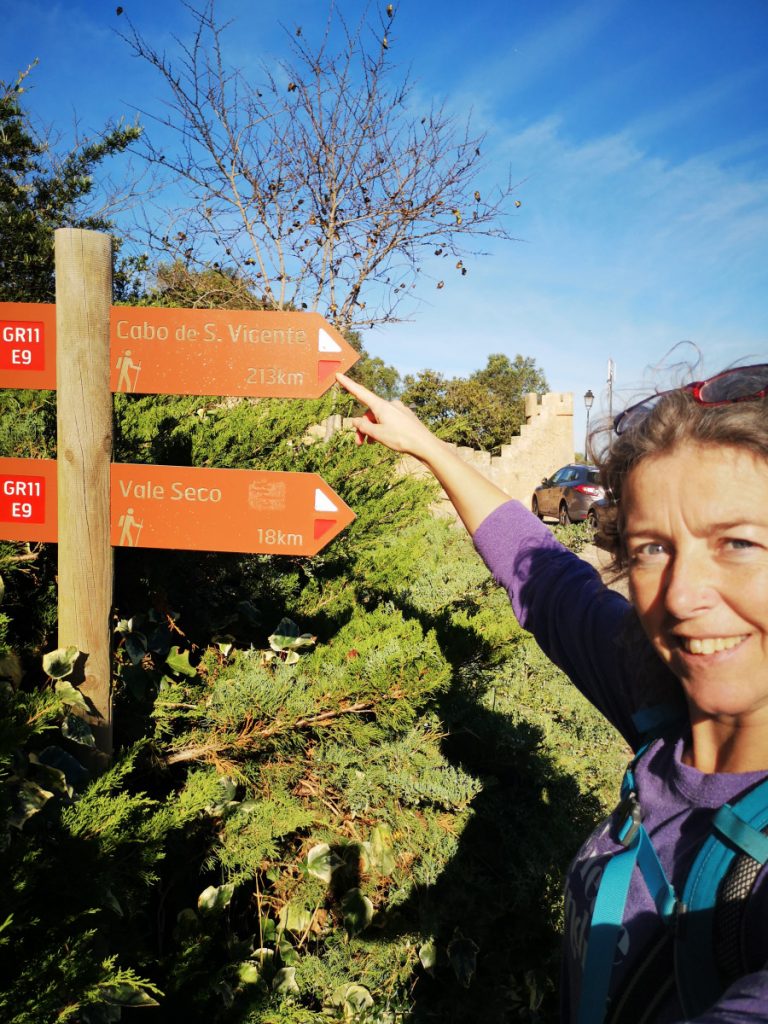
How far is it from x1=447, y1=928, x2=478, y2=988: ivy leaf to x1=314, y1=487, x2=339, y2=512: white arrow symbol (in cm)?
134

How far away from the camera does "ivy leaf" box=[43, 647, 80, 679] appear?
6.26 ft

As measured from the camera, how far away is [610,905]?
3.53ft

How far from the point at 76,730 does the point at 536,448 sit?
68.7ft

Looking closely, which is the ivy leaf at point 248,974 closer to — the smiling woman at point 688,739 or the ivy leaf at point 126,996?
the ivy leaf at point 126,996

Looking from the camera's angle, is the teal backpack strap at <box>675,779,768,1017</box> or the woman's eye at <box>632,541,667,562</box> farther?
the woman's eye at <box>632,541,667,562</box>

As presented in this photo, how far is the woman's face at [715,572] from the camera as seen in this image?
1.03 meters

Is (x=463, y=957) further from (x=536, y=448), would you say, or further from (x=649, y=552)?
(x=536, y=448)

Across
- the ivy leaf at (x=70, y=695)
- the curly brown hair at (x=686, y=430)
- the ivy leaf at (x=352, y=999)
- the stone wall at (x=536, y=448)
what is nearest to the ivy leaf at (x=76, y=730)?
the ivy leaf at (x=70, y=695)

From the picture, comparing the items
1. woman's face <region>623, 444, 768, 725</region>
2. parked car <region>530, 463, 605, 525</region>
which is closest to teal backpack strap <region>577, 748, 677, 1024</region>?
woman's face <region>623, 444, 768, 725</region>

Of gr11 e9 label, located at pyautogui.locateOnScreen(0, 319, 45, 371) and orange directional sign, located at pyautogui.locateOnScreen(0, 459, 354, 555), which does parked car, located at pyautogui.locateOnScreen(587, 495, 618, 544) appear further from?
gr11 e9 label, located at pyautogui.locateOnScreen(0, 319, 45, 371)

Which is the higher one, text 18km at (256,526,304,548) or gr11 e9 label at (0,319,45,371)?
gr11 e9 label at (0,319,45,371)

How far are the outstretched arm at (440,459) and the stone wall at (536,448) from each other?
57.6 feet

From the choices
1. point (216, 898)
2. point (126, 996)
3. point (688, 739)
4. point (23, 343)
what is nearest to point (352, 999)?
point (216, 898)

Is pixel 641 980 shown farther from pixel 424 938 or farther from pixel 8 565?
pixel 8 565
